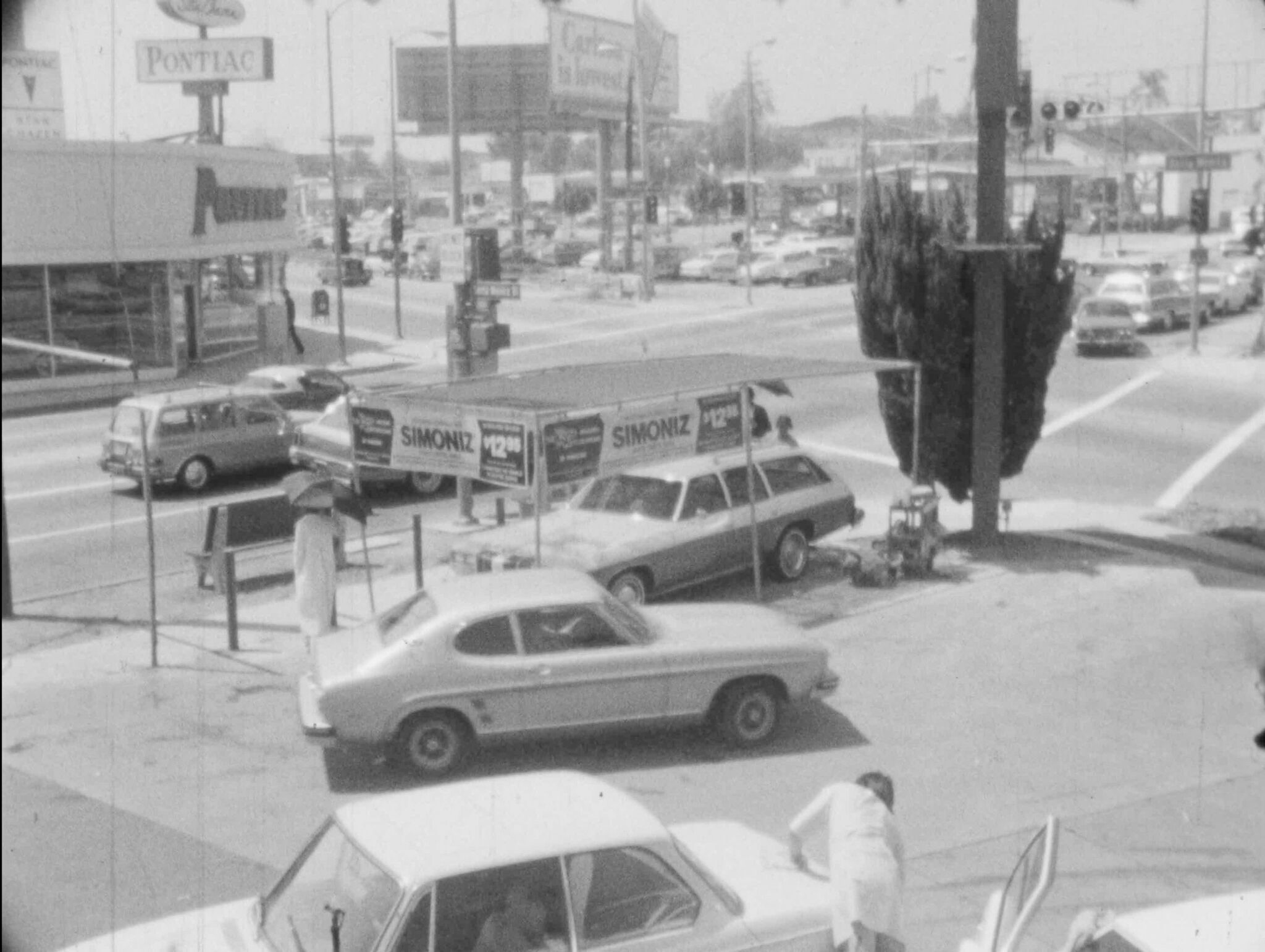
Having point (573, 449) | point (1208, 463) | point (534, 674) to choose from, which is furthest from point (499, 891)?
point (1208, 463)

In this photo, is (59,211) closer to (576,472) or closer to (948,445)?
(576,472)

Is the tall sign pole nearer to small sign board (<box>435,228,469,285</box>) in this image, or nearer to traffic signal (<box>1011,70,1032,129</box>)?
traffic signal (<box>1011,70,1032,129</box>)

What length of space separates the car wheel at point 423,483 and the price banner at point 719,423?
6781 mm

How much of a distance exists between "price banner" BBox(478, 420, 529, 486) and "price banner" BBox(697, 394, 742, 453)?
2094 millimetres

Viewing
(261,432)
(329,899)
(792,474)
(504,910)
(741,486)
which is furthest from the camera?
(261,432)

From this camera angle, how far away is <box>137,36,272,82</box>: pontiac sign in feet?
95.1

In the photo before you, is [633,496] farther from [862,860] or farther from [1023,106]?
[862,860]

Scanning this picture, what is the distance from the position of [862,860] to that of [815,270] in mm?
51481

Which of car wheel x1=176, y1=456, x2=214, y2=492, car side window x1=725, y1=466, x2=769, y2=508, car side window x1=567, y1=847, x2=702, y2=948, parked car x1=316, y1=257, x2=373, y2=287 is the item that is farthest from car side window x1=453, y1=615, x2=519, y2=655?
parked car x1=316, y1=257, x2=373, y2=287

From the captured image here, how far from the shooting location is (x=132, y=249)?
11.2 m

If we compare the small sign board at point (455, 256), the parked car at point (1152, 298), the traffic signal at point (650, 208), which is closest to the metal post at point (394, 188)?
the small sign board at point (455, 256)

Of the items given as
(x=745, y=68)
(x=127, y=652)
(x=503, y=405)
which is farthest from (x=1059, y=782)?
(x=745, y=68)

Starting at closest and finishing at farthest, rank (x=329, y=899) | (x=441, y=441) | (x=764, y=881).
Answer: (x=329, y=899) < (x=764, y=881) < (x=441, y=441)

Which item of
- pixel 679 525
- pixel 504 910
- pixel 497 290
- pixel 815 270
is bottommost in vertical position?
pixel 679 525
